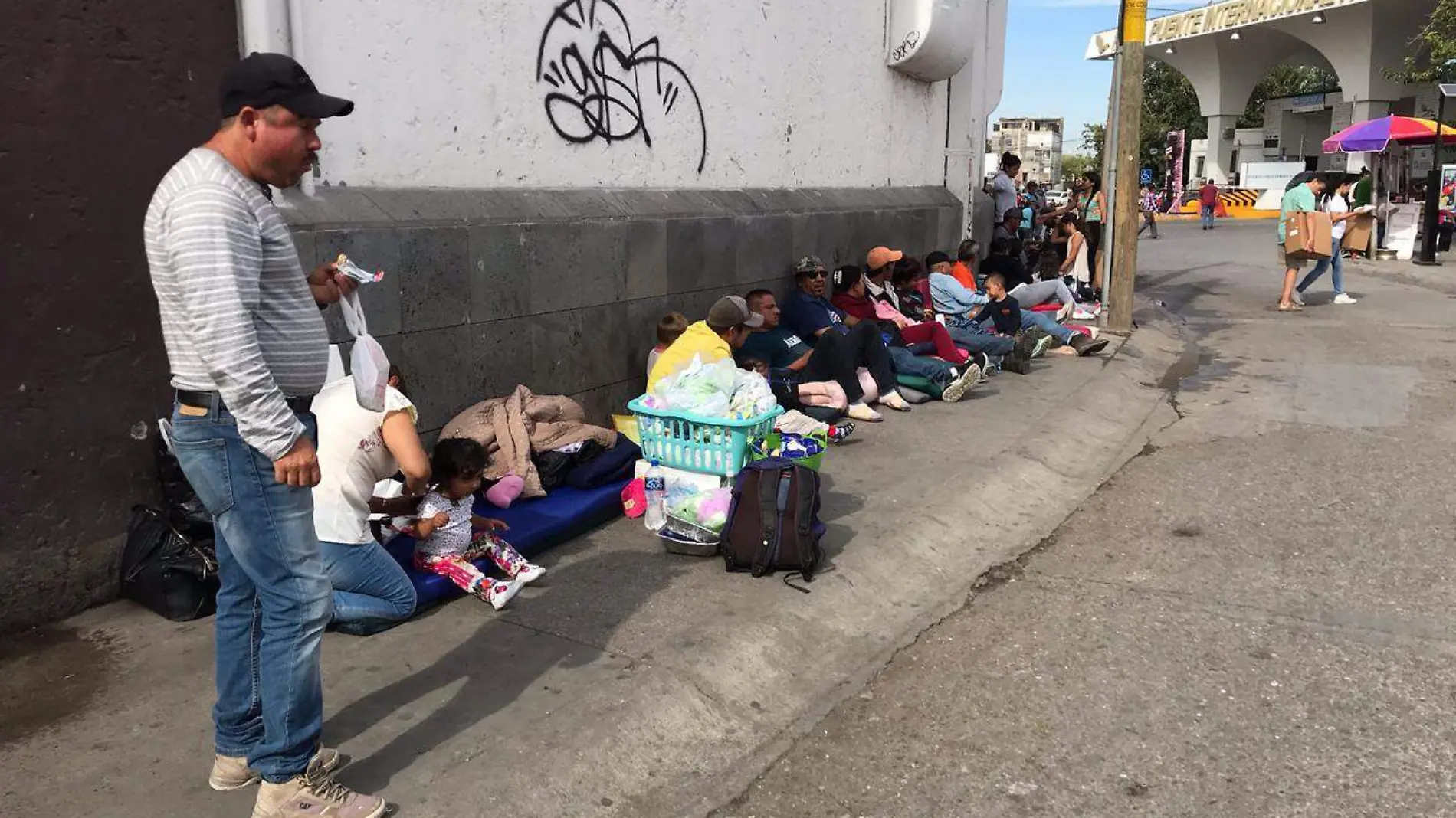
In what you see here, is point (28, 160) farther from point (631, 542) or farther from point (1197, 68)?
point (1197, 68)

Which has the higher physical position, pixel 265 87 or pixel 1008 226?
pixel 265 87

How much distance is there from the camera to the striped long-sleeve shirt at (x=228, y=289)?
89.6 inches

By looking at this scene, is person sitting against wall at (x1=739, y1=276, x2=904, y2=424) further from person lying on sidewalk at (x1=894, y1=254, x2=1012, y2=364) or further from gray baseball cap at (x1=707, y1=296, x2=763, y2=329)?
person lying on sidewalk at (x1=894, y1=254, x2=1012, y2=364)

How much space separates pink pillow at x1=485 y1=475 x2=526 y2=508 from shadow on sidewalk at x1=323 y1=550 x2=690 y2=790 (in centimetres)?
54

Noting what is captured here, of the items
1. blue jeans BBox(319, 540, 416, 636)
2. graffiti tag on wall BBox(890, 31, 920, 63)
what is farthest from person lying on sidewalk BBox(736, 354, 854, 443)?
graffiti tag on wall BBox(890, 31, 920, 63)

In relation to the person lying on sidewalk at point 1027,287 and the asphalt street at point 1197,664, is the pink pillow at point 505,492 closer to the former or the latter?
the asphalt street at point 1197,664

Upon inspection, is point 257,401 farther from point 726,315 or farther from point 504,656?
point 726,315

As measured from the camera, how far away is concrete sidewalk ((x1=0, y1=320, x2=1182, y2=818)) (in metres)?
2.89

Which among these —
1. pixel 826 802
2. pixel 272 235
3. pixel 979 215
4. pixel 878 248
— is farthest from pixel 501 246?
pixel 979 215

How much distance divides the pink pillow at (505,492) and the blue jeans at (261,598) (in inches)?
85.2

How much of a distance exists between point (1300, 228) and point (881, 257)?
Answer: 7.19 meters

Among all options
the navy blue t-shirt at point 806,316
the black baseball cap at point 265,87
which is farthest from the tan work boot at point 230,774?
the navy blue t-shirt at point 806,316

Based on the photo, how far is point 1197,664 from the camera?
3756 millimetres

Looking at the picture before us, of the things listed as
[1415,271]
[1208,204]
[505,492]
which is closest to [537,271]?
[505,492]
